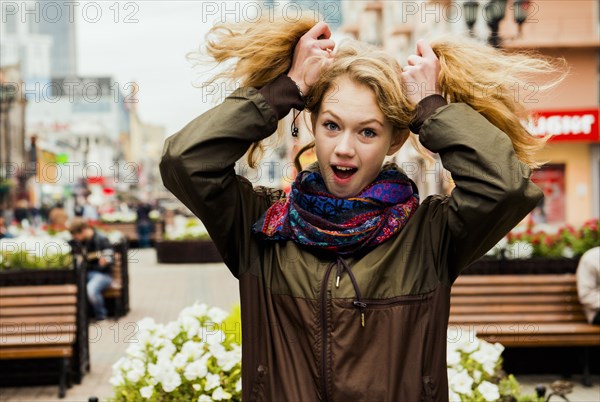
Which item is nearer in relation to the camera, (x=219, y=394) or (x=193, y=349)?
(x=219, y=394)

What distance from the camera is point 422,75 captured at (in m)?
2.90

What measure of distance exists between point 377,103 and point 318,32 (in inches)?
10.9

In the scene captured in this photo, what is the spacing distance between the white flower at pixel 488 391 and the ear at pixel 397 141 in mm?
2507

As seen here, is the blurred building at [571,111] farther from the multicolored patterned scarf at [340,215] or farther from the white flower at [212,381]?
the multicolored patterned scarf at [340,215]

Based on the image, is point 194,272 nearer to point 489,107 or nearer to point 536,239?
point 536,239

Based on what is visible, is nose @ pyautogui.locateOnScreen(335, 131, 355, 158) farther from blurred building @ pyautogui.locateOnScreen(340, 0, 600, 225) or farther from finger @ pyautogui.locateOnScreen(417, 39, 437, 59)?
blurred building @ pyautogui.locateOnScreen(340, 0, 600, 225)

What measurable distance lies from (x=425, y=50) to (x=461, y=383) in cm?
267

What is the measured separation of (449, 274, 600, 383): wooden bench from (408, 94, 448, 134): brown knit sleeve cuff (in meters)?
6.16

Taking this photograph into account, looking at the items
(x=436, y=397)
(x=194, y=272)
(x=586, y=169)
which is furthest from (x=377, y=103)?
(x=586, y=169)

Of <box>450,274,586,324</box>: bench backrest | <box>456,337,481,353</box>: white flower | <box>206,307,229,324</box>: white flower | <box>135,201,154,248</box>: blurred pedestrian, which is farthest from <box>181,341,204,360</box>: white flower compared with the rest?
<box>135,201,154,248</box>: blurred pedestrian

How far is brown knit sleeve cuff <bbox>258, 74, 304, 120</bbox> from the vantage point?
2883mm

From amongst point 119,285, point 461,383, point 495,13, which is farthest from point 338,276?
point 495,13

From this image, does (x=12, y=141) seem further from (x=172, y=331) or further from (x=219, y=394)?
(x=219, y=394)

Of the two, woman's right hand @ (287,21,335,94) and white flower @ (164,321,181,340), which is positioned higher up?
woman's right hand @ (287,21,335,94)
